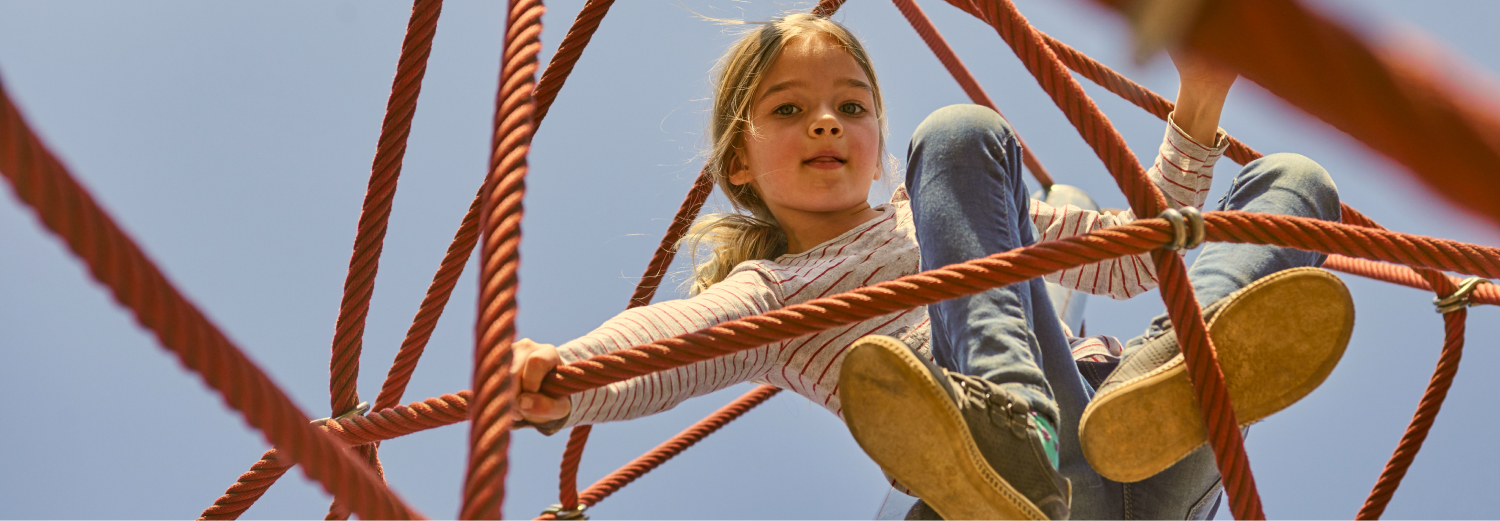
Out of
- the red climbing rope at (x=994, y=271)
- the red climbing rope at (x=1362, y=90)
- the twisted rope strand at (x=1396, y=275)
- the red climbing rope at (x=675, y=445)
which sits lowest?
the red climbing rope at (x=675, y=445)

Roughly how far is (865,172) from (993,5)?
1.63ft

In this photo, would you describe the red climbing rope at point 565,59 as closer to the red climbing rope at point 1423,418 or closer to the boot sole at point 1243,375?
the boot sole at point 1243,375

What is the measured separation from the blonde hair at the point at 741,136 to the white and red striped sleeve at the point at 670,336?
0.62ft

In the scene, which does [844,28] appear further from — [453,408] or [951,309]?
[453,408]

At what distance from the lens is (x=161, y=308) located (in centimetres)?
37

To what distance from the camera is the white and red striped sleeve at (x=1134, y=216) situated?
0.92 meters

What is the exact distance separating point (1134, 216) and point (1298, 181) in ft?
0.47

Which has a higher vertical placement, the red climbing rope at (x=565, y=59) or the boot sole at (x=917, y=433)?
the red climbing rope at (x=565, y=59)

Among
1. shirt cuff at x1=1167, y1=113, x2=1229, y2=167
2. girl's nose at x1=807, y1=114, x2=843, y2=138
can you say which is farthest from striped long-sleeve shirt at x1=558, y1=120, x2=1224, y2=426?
girl's nose at x1=807, y1=114, x2=843, y2=138

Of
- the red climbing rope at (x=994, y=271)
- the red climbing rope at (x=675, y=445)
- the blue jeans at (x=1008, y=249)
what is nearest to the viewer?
the red climbing rope at (x=994, y=271)

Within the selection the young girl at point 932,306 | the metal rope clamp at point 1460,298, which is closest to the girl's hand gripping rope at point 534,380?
the young girl at point 932,306

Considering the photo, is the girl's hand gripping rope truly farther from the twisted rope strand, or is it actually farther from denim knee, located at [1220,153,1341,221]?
the twisted rope strand

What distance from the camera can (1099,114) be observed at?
2.06ft

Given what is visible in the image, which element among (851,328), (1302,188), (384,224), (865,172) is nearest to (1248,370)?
(1302,188)
